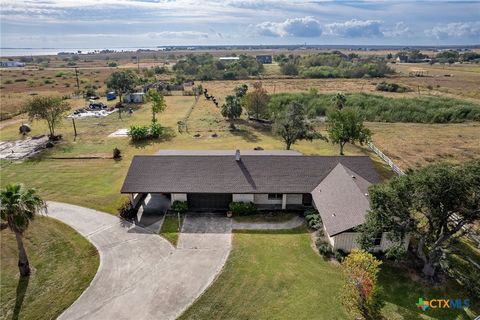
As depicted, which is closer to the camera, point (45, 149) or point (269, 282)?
point (269, 282)

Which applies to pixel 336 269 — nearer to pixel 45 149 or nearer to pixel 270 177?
pixel 270 177

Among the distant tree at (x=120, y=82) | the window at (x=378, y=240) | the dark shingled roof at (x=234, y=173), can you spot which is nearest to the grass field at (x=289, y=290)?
the window at (x=378, y=240)

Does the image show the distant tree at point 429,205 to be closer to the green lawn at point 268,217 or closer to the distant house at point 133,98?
the green lawn at point 268,217

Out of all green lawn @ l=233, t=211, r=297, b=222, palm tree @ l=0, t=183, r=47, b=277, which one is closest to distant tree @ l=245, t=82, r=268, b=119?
green lawn @ l=233, t=211, r=297, b=222

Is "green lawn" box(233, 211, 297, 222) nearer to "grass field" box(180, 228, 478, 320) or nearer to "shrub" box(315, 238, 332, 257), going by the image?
"grass field" box(180, 228, 478, 320)

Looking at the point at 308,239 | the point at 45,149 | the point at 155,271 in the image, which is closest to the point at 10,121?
the point at 45,149
